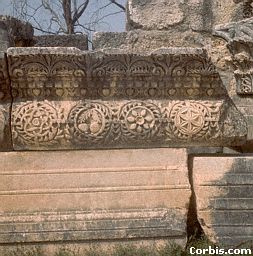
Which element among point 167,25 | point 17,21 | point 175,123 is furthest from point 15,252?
point 167,25

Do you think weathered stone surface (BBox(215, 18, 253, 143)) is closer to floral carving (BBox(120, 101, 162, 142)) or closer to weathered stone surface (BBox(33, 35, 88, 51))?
floral carving (BBox(120, 101, 162, 142))

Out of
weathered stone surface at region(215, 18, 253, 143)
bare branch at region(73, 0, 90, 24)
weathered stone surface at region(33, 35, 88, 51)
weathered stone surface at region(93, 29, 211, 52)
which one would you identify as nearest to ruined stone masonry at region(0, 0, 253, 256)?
weathered stone surface at region(215, 18, 253, 143)

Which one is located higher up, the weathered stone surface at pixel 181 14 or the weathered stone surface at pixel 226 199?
the weathered stone surface at pixel 181 14

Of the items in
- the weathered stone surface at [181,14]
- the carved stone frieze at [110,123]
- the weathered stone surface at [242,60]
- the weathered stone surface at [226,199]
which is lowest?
the weathered stone surface at [226,199]

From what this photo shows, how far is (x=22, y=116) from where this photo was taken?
9.87 ft

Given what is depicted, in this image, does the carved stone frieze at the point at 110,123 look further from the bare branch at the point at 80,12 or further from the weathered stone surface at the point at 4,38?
the bare branch at the point at 80,12

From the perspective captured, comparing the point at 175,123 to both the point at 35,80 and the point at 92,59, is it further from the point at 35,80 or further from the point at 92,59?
the point at 35,80

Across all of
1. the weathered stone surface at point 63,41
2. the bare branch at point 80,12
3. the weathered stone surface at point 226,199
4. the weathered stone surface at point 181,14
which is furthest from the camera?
the bare branch at point 80,12

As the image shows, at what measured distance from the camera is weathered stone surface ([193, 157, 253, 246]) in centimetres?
310

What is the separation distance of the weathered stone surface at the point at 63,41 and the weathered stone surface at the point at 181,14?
2.13 ft

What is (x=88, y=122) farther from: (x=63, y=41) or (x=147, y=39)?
(x=63, y=41)

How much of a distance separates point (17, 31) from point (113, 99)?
2.86ft

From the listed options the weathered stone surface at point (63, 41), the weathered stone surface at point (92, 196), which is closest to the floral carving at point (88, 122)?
the weathered stone surface at point (92, 196)

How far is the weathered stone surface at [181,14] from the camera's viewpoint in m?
3.44
